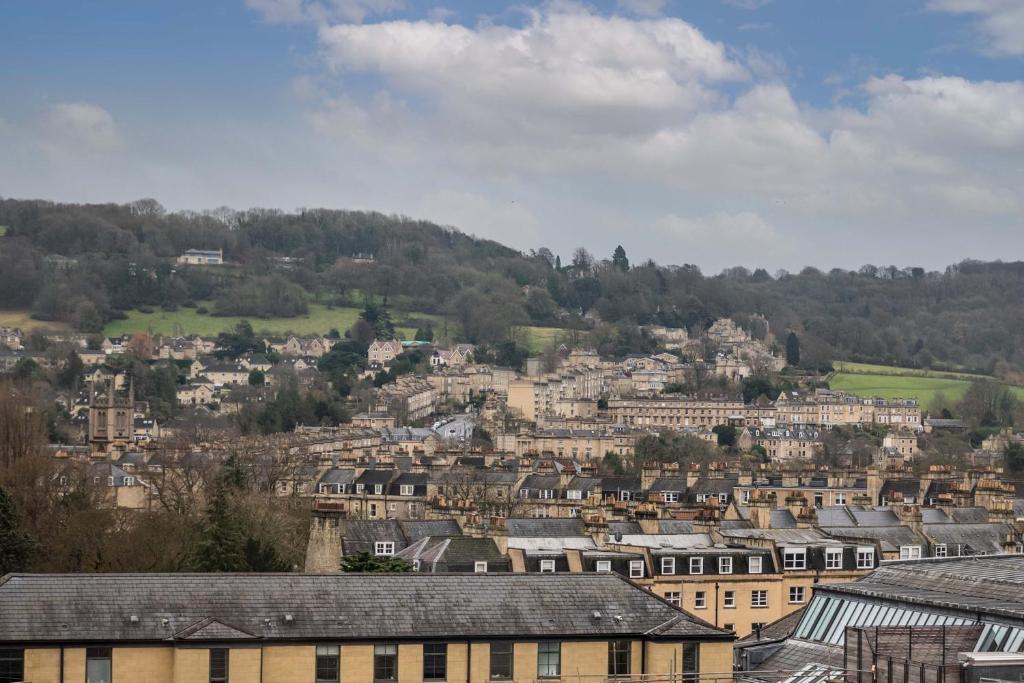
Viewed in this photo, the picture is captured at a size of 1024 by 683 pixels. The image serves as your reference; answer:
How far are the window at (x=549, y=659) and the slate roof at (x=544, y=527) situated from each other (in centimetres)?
2116

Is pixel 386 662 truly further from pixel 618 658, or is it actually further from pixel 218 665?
pixel 618 658

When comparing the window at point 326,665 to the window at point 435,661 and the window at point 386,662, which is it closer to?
the window at point 386,662

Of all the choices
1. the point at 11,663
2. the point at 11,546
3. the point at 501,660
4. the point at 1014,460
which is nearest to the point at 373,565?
the point at 11,546

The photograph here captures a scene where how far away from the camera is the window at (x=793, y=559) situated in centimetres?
4844

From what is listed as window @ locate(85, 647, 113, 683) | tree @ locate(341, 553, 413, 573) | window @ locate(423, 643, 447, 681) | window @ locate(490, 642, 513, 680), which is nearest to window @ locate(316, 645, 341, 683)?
window @ locate(423, 643, 447, 681)

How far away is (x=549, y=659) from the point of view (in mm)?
32156

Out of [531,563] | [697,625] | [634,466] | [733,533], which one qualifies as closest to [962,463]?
[634,466]

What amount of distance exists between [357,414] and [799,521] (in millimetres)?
116338

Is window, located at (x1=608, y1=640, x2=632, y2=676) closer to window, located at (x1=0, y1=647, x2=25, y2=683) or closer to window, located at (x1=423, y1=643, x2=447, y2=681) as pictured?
window, located at (x1=423, y1=643, x2=447, y2=681)

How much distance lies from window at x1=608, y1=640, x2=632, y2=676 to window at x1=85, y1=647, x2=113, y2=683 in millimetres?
8304

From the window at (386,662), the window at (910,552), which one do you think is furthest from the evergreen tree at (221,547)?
the window at (910,552)

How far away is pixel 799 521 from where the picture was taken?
191ft

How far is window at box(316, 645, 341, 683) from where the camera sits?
103ft

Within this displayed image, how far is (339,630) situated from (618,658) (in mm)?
4789
